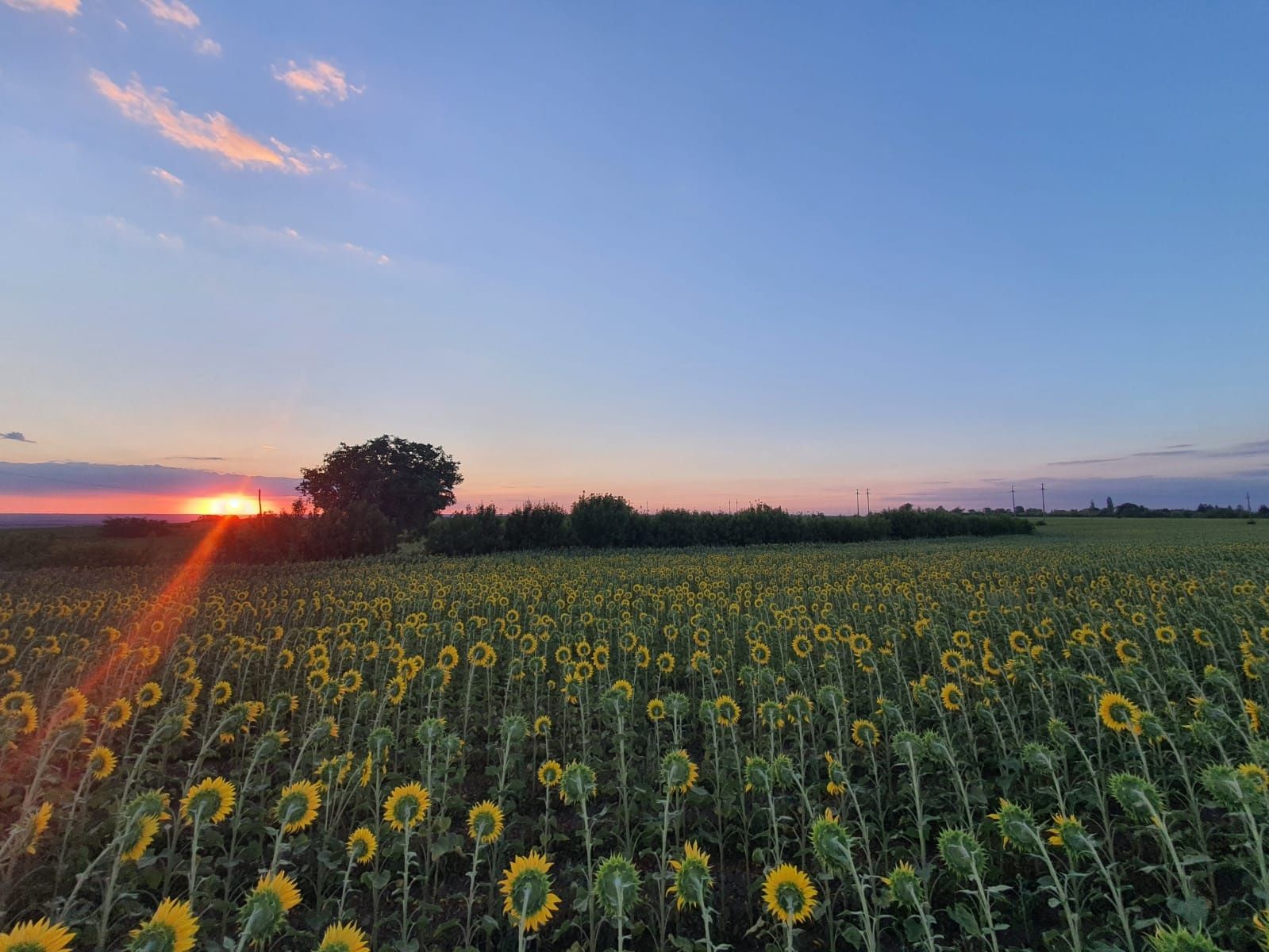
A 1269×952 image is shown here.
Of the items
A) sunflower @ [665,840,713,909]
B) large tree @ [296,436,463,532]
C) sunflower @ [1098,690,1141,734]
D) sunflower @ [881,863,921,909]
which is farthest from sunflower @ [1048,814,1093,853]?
large tree @ [296,436,463,532]

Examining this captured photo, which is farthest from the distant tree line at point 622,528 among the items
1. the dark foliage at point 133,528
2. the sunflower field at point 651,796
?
the sunflower field at point 651,796

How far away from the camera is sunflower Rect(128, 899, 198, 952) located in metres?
1.65

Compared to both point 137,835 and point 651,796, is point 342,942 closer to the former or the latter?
point 137,835

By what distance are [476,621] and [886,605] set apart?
21.7 feet

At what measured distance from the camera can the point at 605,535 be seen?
3959cm

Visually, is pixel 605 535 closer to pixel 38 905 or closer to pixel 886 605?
pixel 886 605

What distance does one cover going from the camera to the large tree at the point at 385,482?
177ft

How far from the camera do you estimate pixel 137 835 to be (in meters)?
2.48

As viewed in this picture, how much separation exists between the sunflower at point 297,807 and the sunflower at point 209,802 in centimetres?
21

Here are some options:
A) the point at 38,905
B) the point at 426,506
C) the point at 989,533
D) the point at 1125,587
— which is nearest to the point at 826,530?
the point at 989,533

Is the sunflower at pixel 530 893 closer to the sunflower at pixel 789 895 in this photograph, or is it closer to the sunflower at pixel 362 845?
the sunflower at pixel 789 895

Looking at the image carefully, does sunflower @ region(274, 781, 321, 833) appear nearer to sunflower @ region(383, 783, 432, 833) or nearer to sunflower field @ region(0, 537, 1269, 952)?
sunflower field @ region(0, 537, 1269, 952)

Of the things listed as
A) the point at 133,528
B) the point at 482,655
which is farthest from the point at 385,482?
the point at 482,655

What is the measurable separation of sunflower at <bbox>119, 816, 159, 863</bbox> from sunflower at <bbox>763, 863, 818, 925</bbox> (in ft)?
8.00
